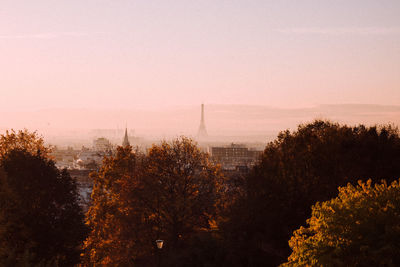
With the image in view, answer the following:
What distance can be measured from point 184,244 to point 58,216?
9.47 meters

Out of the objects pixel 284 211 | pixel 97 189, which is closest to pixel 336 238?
pixel 284 211

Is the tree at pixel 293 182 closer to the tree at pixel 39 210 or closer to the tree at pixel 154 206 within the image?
the tree at pixel 154 206

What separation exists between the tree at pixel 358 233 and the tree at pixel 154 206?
752 inches

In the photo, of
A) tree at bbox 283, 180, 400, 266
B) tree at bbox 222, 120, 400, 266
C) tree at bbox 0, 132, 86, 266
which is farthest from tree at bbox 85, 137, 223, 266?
tree at bbox 283, 180, 400, 266

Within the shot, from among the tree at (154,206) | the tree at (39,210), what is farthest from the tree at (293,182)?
the tree at (39,210)

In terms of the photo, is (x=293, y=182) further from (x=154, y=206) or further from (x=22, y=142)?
(x=22, y=142)

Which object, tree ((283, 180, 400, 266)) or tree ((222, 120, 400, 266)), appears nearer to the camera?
tree ((283, 180, 400, 266))

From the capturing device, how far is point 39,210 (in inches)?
1371

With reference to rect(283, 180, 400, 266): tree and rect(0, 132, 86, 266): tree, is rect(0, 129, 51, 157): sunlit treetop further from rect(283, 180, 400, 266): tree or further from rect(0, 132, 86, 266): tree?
rect(283, 180, 400, 266): tree

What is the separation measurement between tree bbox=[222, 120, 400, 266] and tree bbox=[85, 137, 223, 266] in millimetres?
4117

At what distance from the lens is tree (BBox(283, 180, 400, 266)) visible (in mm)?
15625

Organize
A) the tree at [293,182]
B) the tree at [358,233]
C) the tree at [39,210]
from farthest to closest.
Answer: the tree at [39,210], the tree at [293,182], the tree at [358,233]

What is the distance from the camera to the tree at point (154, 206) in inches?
1492

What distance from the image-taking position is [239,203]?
3528 cm
